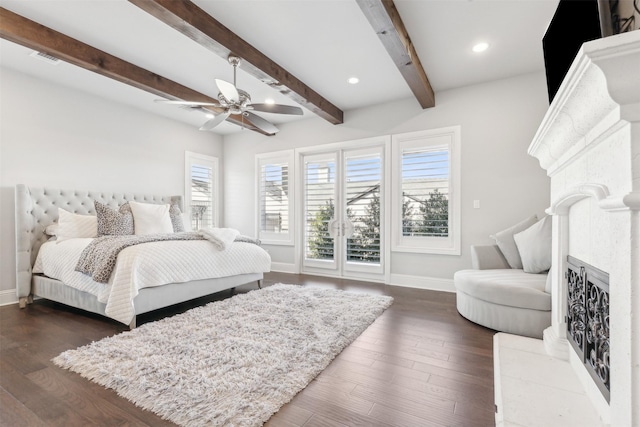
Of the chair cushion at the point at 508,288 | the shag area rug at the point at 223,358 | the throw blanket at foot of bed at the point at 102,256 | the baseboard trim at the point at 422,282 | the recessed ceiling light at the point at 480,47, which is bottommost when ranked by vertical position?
the shag area rug at the point at 223,358

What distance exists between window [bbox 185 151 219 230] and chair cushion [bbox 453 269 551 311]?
4500mm

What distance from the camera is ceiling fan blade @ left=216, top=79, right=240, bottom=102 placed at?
2.64m

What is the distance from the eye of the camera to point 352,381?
1763 millimetres

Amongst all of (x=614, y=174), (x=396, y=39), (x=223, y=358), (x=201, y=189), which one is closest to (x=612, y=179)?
(x=614, y=174)

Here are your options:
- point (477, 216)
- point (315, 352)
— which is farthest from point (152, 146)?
point (477, 216)

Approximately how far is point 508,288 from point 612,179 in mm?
1648

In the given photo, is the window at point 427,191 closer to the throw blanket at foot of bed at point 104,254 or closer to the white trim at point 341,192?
the white trim at point 341,192

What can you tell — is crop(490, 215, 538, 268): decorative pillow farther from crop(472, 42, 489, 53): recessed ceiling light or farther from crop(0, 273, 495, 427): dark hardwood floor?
crop(472, 42, 489, 53): recessed ceiling light

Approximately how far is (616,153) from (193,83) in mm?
4019

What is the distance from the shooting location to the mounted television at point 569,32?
4.33ft

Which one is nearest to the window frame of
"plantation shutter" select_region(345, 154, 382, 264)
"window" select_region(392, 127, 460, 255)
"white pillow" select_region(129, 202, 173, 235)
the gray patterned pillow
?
the gray patterned pillow

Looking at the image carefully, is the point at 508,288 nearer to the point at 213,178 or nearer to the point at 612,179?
the point at 612,179

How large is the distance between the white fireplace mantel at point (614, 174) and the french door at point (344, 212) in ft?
10.1

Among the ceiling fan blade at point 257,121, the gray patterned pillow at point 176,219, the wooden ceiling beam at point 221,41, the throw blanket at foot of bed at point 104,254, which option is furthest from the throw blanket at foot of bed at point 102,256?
the wooden ceiling beam at point 221,41
